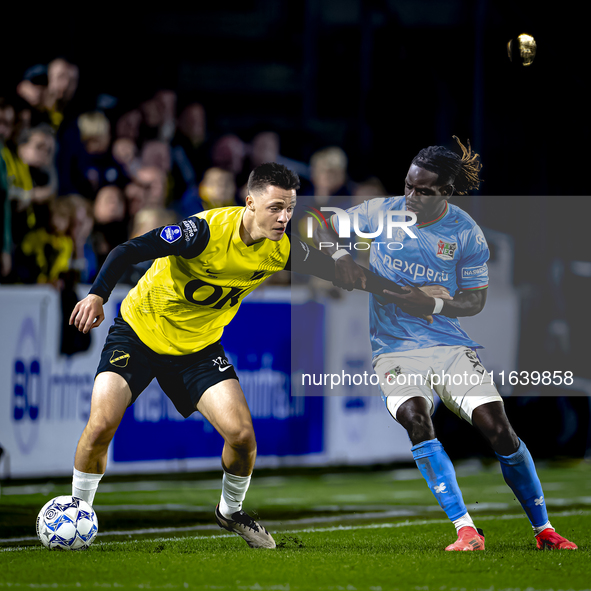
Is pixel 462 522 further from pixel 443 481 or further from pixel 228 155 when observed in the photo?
pixel 228 155

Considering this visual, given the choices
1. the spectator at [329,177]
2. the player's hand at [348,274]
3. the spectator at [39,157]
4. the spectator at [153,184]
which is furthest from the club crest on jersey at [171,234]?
the spectator at [329,177]

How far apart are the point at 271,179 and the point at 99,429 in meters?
1.75

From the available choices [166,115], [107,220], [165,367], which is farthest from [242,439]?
[166,115]

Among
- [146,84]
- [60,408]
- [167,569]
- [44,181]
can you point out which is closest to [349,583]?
[167,569]

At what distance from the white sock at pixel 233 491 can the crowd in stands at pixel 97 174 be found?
2.82m

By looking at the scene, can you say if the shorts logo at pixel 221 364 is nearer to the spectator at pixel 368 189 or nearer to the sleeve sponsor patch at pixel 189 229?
the sleeve sponsor patch at pixel 189 229

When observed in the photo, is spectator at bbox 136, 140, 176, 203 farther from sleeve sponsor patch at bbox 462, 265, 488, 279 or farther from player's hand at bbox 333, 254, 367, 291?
sleeve sponsor patch at bbox 462, 265, 488, 279

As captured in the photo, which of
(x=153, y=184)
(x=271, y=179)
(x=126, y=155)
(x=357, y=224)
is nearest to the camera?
(x=271, y=179)

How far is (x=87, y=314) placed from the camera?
4.74m

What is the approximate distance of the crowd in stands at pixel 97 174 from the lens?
790 cm

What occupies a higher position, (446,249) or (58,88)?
(58,88)

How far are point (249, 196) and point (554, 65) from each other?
18.4 feet

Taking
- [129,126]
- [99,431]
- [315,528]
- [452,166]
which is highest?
[129,126]

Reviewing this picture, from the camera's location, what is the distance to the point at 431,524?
20.8 ft
